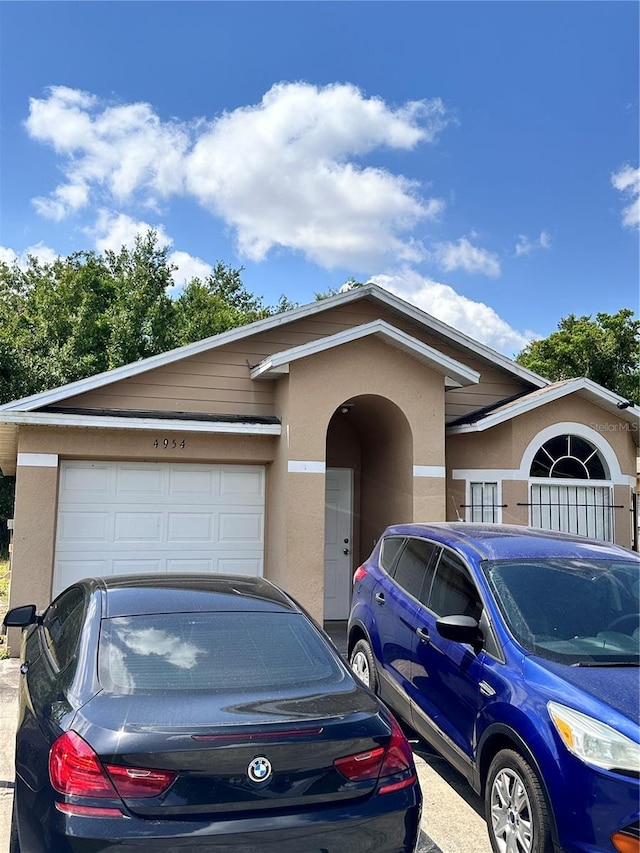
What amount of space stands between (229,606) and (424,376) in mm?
6553

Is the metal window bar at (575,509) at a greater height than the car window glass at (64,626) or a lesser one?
greater

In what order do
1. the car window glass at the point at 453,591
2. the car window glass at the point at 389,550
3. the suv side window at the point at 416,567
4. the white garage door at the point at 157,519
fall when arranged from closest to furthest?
the car window glass at the point at 453,591, the suv side window at the point at 416,567, the car window glass at the point at 389,550, the white garage door at the point at 157,519

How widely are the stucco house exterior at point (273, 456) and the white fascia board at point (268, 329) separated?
0.03 meters

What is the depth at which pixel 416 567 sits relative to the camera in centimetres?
536

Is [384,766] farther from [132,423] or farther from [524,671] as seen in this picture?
[132,423]

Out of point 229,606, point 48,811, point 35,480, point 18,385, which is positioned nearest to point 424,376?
point 35,480

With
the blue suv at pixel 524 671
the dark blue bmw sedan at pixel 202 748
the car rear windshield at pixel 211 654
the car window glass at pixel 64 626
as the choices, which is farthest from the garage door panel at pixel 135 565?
the car rear windshield at pixel 211 654

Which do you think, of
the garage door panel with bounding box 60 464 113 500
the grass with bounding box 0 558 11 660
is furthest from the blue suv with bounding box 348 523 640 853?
the grass with bounding box 0 558 11 660

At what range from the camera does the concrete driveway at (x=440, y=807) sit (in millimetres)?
3855

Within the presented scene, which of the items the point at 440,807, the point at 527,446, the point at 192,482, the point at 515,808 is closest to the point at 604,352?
the point at 527,446

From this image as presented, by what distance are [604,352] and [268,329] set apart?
22031 millimetres

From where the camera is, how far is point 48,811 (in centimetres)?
246

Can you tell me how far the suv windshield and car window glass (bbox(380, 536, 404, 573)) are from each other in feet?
5.10

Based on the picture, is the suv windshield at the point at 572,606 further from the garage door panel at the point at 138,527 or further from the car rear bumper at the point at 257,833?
the garage door panel at the point at 138,527
